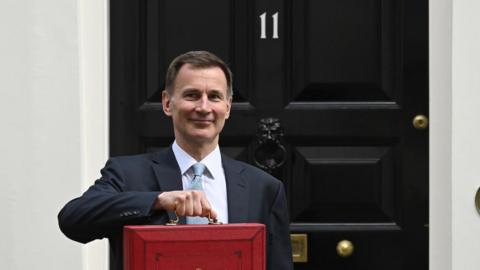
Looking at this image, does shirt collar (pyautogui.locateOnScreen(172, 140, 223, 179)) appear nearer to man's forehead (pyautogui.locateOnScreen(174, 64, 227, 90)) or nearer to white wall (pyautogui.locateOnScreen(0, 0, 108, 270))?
man's forehead (pyautogui.locateOnScreen(174, 64, 227, 90))

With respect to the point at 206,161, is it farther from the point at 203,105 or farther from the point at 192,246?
the point at 192,246

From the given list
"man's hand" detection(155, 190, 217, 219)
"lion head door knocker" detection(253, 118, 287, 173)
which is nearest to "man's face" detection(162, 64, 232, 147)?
"man's hand" detection(155, 190, 217, 219)

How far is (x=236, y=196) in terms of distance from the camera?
3598 mm

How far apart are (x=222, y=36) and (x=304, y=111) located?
1.63 ft

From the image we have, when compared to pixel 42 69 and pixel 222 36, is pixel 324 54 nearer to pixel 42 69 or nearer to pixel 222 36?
pixel 222 36

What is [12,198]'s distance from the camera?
511 cm

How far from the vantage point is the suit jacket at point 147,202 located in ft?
11.0

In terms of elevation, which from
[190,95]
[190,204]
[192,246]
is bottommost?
[192,246]

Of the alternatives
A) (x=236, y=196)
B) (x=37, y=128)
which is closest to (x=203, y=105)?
(x=236, y=196)

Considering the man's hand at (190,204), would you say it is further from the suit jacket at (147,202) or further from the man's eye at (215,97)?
the man's eye at (215,97)

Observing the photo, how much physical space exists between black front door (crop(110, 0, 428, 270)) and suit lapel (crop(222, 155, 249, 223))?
5.69ft

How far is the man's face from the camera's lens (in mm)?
3533

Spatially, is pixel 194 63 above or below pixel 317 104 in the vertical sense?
above

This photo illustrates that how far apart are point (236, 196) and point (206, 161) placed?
139 mm
